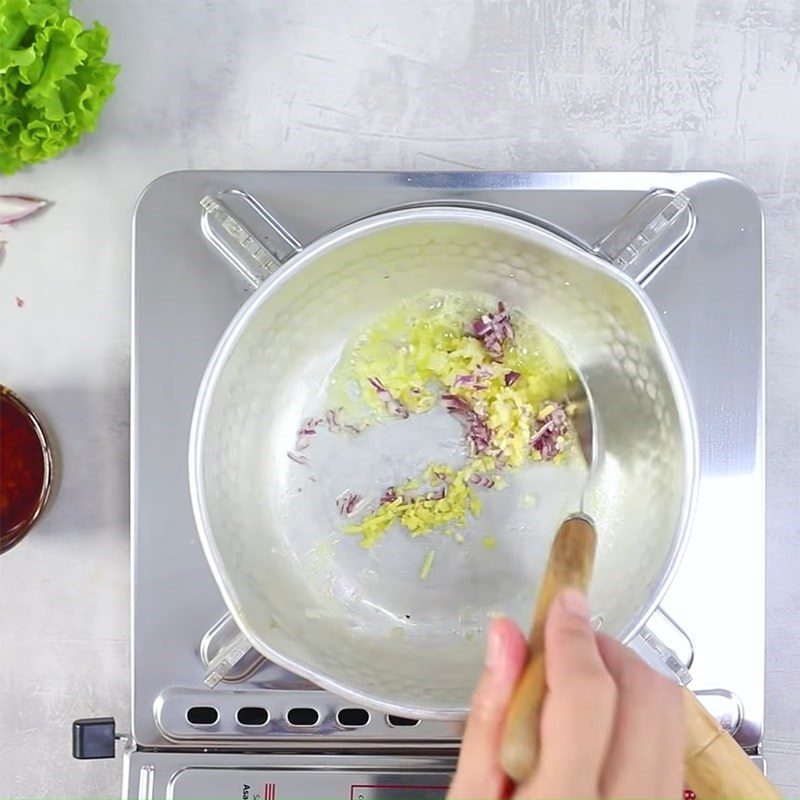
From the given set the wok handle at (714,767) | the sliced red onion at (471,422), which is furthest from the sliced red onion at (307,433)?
the wok handle at (714,767)

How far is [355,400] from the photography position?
2.50 ft

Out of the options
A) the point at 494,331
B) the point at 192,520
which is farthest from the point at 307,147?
the point at 192,520

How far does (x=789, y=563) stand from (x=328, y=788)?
423 millimetres

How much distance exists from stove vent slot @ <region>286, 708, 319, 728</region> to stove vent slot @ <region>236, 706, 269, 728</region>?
2 cm

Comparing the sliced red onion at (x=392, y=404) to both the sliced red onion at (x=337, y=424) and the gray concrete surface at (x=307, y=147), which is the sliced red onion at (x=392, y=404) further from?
the gray concrete surface at (x=307, y=147)

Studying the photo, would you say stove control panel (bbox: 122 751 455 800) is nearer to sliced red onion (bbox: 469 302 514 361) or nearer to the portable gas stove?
the portable gas stove

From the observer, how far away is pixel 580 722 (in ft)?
1.25

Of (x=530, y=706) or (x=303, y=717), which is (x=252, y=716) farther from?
(x=530, y=706)

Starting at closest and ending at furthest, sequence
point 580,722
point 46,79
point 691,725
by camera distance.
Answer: point 580,722, point 691,725, point 46,79

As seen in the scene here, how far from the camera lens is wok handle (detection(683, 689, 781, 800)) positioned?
1.89ft

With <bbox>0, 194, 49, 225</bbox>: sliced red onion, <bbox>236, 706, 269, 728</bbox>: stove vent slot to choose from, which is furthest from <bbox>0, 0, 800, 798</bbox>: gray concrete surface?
<bbox>236, 706, 269, 728</bbox>: stove vent slot

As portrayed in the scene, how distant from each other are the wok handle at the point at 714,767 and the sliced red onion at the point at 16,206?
2.05 feet

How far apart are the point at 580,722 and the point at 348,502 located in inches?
15.7

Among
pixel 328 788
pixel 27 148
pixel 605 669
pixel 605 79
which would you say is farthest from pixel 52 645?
pixel 605 79
